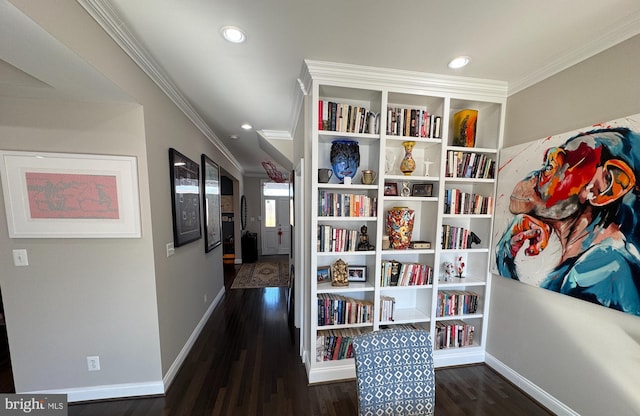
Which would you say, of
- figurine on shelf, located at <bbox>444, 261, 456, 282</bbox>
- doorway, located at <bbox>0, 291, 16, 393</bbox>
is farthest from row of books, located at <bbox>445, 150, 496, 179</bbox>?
doorway, located at <bbox>0, 291, 16, 393</bbox>

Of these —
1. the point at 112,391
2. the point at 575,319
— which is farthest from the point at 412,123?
the point at 112,391

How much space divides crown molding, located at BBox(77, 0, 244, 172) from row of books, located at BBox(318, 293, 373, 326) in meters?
2.25

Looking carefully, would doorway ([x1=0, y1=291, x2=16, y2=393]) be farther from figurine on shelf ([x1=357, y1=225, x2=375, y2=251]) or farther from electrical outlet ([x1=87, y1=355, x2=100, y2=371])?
figurine on shelf ([x1=357, y1=225, x2=375, y2=251])

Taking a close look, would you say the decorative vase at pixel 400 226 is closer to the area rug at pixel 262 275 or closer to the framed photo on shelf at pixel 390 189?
the framed photo on shelf at pixel 390 189

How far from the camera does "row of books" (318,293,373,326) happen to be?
1.84 meters

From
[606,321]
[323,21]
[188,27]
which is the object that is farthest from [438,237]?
[188,27]

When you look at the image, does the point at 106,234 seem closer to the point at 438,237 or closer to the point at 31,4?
the point at 31,4

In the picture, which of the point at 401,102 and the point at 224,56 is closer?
the point at 224,56

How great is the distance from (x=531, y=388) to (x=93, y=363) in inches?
135

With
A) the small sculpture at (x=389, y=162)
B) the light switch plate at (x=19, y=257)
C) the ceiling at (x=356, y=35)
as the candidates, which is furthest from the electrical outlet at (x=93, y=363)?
the small sculpture at (x=389, y=162)

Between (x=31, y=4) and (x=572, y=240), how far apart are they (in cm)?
305

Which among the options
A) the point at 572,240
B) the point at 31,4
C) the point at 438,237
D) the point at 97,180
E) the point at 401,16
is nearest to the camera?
the point at 31,4

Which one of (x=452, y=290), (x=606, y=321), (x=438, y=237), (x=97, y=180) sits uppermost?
(x=97, y=180)

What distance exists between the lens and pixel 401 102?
6.47 ft
